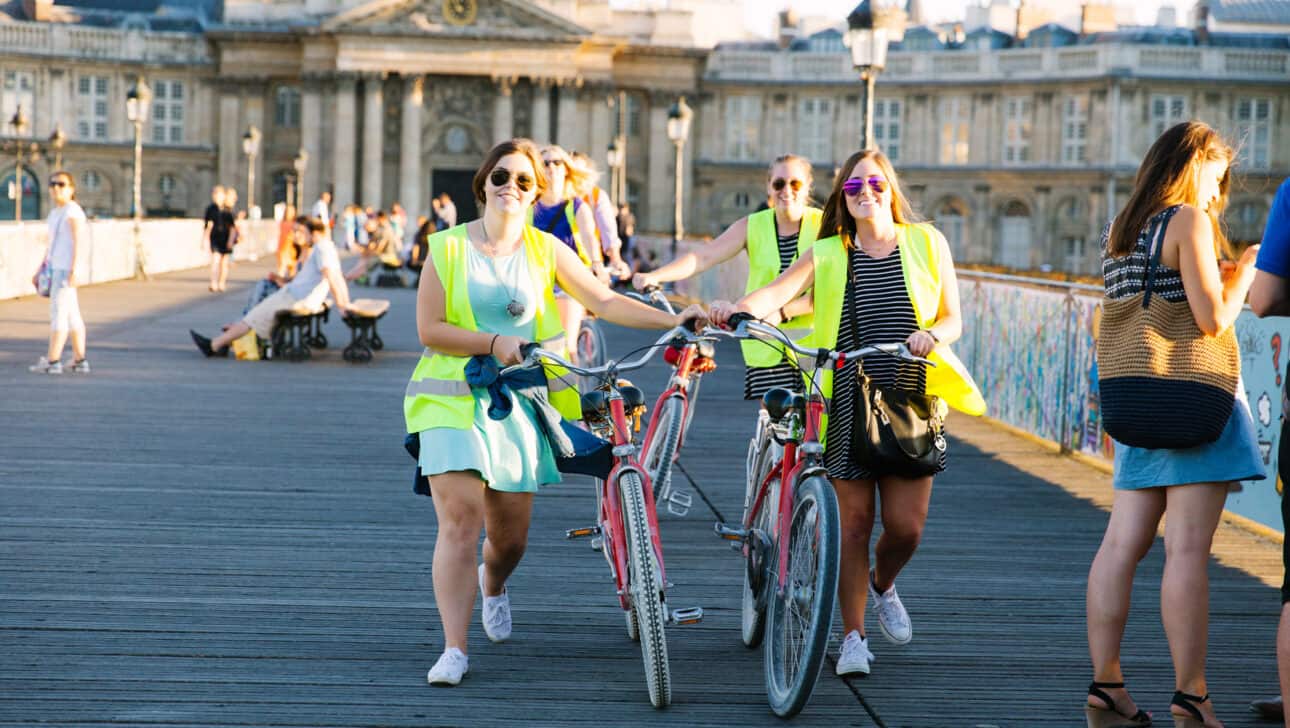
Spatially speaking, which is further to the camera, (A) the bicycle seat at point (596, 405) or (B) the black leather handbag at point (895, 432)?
(B) the black leather handbag at point (895, 432)

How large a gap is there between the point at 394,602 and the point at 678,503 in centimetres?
234

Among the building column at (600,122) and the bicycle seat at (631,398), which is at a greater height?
the building column at (600,122)

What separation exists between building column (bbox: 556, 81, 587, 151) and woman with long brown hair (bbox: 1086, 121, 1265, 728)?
77.4 m

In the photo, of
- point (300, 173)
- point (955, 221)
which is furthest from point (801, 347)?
point (955, 221)

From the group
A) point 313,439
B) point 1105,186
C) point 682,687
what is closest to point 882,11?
point 313,439

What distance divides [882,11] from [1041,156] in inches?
2452

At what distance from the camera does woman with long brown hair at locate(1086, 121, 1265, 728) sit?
5.81 metres

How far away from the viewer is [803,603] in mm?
6125

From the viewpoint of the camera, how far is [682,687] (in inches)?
262

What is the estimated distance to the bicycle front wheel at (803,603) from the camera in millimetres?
5887

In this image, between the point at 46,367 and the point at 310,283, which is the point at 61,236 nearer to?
the point at 46,367

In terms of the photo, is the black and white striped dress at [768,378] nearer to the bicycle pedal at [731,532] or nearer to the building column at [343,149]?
the bicycle pedal at [731,532]

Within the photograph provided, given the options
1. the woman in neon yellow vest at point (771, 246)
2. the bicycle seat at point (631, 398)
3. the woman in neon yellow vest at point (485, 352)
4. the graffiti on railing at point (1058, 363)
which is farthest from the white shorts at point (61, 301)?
the bicycle seat at point (631, 398)

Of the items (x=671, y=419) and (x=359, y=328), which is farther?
(x=359, y=328)
